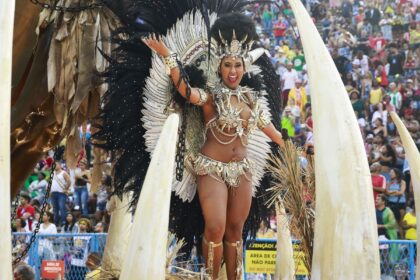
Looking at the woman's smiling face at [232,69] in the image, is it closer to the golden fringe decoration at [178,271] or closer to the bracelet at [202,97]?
the bracelet at [202,97]

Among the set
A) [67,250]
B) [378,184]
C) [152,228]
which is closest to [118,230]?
[67,250]

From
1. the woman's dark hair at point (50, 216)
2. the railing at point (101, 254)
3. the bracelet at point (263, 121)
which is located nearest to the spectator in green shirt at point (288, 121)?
the woman's dark hair at point (50, 216)

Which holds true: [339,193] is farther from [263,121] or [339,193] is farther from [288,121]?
[288,121]

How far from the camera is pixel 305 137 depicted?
12.2 m

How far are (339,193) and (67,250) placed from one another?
579 centimetres

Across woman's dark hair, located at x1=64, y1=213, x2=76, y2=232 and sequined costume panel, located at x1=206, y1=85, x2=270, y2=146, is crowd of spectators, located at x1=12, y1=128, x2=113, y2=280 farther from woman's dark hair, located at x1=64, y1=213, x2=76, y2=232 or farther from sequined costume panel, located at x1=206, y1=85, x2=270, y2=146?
sequined costume panel, located at x1=206, y1=85, x2=270, y2=146

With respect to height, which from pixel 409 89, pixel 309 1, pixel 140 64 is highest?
pixel 309 1

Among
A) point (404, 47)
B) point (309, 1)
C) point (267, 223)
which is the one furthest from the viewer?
point (309, 1)

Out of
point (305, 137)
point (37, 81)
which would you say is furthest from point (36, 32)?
point (305, 137)

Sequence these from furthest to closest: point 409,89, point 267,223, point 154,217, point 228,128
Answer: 1. point 409,89
2. point 267,223
3. point 228,128
4. point 154,217

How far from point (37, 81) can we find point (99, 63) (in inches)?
19.6

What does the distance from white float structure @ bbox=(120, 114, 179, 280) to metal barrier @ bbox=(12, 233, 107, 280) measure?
208 inches

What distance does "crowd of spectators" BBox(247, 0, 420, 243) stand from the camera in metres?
10.3

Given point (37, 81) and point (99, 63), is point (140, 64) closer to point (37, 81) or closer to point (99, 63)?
point (99, 63)
